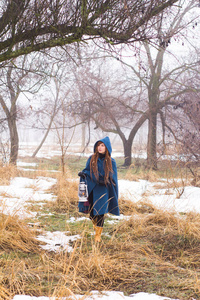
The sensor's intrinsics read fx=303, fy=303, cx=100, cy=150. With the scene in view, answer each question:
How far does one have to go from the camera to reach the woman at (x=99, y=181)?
4047 millimetres

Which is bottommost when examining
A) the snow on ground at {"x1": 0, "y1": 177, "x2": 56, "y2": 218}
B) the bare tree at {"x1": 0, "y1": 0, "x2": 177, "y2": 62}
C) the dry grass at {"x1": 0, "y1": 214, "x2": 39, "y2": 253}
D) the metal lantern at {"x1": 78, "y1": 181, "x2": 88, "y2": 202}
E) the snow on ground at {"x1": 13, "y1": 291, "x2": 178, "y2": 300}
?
the snow on ground at {"x1": 13, "y1": 291, "x2": 178, "y2": 300}

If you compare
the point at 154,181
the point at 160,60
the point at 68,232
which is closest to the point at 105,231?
the point at 68,232

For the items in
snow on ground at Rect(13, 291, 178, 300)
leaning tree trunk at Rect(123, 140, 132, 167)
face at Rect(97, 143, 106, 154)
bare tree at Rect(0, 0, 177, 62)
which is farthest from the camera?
leaning tree trunk at Rect(123, 140, 132, 167)

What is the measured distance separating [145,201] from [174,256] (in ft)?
7.88

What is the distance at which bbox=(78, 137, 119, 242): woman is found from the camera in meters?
4.05

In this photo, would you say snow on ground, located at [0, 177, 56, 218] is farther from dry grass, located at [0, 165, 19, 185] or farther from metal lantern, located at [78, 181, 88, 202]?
metal lantern, located at [78, 181, 88, 202]

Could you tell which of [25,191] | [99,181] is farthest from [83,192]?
[25,191]

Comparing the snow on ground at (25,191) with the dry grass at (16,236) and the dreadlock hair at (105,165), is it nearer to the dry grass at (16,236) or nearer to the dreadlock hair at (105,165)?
the dry grass at (16,236)

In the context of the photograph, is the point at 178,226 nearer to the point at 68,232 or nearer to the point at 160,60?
the point at 68,232

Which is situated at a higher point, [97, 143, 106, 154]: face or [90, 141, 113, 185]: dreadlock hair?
[97, 143, 106, 154]: face

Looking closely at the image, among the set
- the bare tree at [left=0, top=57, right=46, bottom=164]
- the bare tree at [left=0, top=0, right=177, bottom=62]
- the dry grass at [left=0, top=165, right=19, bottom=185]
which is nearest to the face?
the bare tree at [left=0, top=0, right=177, bottom=62]

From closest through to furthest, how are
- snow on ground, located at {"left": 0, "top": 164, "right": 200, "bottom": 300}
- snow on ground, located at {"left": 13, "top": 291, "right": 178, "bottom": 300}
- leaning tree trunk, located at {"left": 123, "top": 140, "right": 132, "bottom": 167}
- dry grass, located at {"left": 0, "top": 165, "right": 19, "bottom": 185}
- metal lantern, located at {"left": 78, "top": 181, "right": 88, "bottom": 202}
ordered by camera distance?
snow on ground, located at {"left": 13, "top": 291, "right": 178, "bottom": 300}
snow on ground, located at {"left": 0, "top": 164, "right": 200, "bottom": 300}
metal lantern, located at {"left": 78, "top": 181, "right": 88, "bottom": 202}
dry grass, located at {"left": 0, "top": 165, "right": 19, "bottom": 185}
leaning tree trunk, located at {"left": 123, "top": 140, "right": 132, "bottom": 167}

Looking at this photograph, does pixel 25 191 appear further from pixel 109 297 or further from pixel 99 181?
pixel 109 297

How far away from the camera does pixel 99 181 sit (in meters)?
4.08
